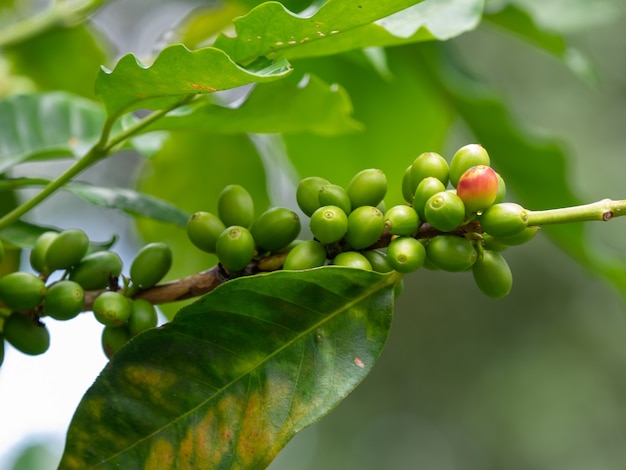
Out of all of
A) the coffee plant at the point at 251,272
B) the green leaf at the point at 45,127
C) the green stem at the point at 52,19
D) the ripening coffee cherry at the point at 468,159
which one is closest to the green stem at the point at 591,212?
the coffee plant at the point at 251,272

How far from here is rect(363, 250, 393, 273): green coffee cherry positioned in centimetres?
83

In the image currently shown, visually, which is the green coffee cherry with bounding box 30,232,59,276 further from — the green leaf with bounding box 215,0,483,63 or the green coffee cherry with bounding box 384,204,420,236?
the green coffee cherry with bounding box 384,204,420,236

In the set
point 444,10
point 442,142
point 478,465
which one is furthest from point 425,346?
point 444,10

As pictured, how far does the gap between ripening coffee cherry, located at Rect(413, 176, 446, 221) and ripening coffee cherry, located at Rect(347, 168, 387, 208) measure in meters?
0.05

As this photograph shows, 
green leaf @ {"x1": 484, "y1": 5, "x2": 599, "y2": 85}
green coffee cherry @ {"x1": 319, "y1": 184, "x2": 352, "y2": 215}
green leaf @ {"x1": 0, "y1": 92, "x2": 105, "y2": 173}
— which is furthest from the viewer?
green leaf @ {"x1": 484, "y1": 5, "x2": 599, "y2": 85}

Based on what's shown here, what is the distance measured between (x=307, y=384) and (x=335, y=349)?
1.8 inches

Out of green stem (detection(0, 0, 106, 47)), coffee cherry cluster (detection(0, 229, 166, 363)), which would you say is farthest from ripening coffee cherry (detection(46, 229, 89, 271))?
green stem (detection(0, 0, 106, 47))

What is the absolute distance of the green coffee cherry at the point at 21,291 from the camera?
854mm

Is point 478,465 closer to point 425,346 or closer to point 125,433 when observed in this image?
point 425,346

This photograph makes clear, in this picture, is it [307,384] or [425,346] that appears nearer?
[307,384]

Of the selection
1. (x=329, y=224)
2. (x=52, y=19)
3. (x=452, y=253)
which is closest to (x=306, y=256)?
(x=329, y=224)

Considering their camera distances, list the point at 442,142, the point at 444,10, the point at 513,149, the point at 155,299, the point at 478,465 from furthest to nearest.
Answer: the point at 478,465 < the point at 442,142 < the point at 513,149 < the point at 444,10 < the point at 155,299

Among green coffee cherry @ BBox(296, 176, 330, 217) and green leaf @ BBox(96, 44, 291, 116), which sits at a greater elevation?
green leaf @ BBox(96, 44, 291, 116)

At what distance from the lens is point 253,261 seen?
882 millimetres
